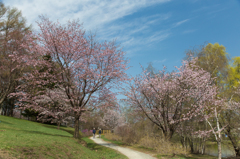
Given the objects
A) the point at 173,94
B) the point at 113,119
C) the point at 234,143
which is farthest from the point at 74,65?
the point at 113,119

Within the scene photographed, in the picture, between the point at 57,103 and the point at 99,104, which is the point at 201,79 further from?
the point at 57,103

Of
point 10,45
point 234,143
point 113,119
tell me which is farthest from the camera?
point 113,119

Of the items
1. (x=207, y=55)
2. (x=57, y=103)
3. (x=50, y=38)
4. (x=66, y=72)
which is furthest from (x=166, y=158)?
(x=207, y=55)

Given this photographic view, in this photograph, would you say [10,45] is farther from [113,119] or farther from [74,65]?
[113,119]

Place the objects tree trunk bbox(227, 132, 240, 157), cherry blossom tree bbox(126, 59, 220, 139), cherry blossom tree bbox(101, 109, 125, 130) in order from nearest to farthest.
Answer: cherry blossom tree bbox(126, 59, 220, 139) < tree trunk bbox(227, 132, 240, 157) < cherry blossom tree bbox(101, 109, 125, 130)

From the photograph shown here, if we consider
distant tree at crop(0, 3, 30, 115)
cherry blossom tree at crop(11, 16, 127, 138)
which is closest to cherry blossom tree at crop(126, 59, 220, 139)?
cherry blossom tree at crop(11, 16, 127, 138)

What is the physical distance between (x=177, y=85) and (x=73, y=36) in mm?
10889

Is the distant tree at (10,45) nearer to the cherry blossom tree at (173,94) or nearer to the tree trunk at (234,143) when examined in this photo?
the cherry blossom tree at (173,94)

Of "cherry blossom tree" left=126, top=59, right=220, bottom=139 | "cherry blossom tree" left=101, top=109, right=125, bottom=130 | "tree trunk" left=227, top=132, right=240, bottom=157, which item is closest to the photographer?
"cherry blossom tree" left=126, top=59, right=220, bottom=139

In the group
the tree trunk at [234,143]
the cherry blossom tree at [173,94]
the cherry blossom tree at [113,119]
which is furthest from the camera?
the cherry blossom tree at [113,119]

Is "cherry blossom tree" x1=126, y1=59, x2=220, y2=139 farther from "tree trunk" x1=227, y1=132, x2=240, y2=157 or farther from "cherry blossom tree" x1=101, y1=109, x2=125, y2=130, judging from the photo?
"cherry blossom tree" x1=101, y1=109, x2=125, y2=130

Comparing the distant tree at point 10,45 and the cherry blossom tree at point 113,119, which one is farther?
the cherry blossom tree at point 113,119

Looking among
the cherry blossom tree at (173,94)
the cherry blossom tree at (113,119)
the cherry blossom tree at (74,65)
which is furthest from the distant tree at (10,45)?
the cherry blossom tree at (113,119)

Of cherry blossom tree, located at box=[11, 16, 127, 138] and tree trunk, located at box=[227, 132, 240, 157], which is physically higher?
cherry blossom tree, located at box=[11, 16, 127, 138]
